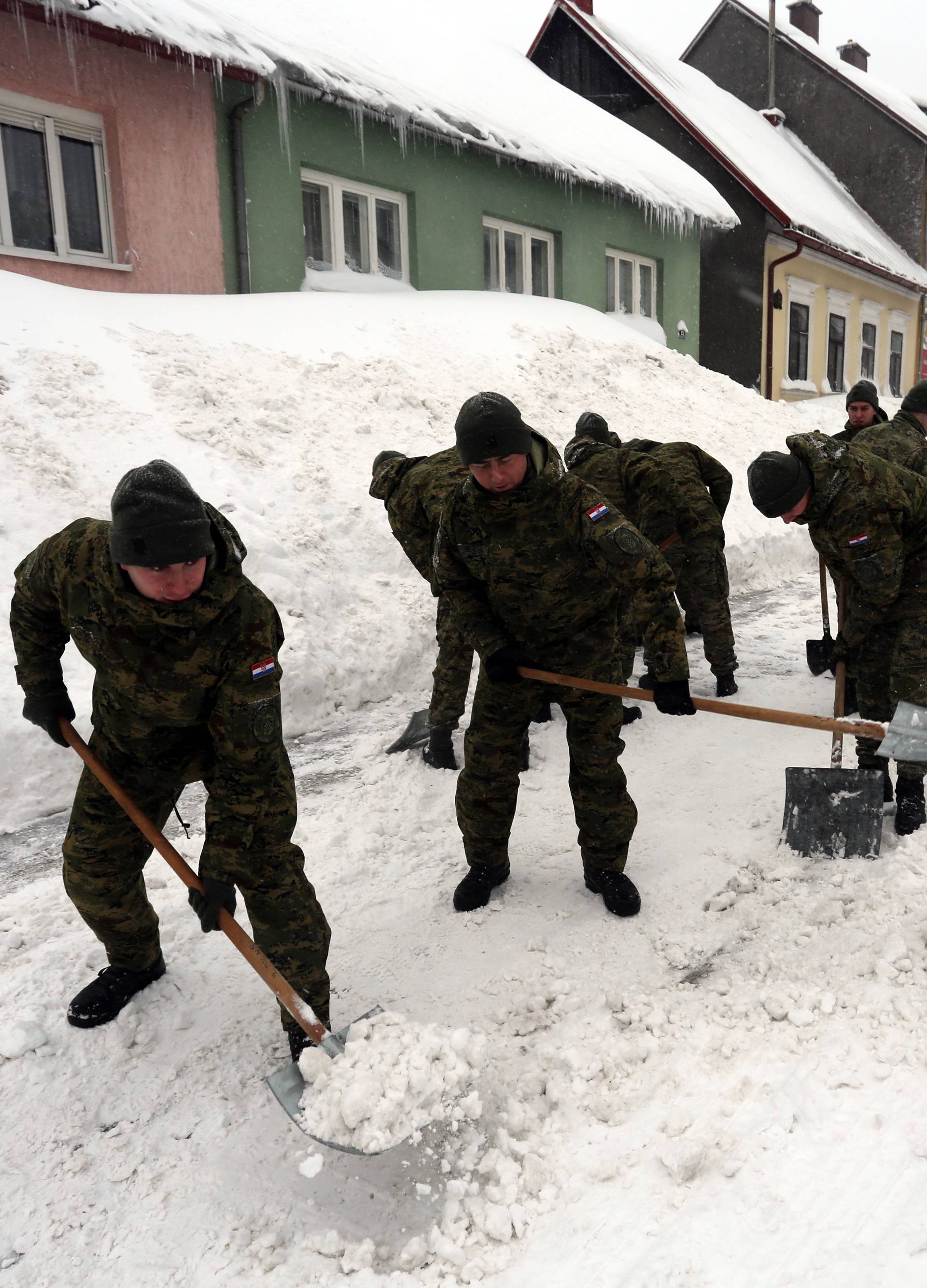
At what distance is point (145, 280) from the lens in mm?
8383

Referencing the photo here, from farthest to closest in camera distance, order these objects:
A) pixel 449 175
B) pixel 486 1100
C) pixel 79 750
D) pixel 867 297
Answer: pixel 867 297 < pixel 449 175 < pixel 79 750 < pixel 486 1100

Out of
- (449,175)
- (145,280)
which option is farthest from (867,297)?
(145,280)

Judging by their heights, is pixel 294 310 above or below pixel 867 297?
below

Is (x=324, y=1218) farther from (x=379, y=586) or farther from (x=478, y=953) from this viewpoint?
(x=379, y=586)

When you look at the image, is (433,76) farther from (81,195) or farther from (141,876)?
(141,876)

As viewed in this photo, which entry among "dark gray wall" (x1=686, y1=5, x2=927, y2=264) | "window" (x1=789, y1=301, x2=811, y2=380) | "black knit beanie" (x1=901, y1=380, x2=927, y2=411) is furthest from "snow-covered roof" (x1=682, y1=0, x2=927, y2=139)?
"black knit beanie" (x1=901, y1=380, x2=927, y2=411)

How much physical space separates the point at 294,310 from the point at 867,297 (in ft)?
50.1

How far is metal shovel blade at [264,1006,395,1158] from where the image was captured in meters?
2.13

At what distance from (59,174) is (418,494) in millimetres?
5821

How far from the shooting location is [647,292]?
14.3 metres

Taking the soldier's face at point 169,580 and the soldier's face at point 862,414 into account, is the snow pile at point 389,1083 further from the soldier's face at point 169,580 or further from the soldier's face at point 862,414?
the soldier's face at point 862,414

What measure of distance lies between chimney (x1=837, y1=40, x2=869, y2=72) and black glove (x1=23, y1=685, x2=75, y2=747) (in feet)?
95.7

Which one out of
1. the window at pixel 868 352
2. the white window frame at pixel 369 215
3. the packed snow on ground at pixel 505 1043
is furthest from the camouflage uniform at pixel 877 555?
the window at pixel 868 352

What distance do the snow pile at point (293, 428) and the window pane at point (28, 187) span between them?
724 mm
